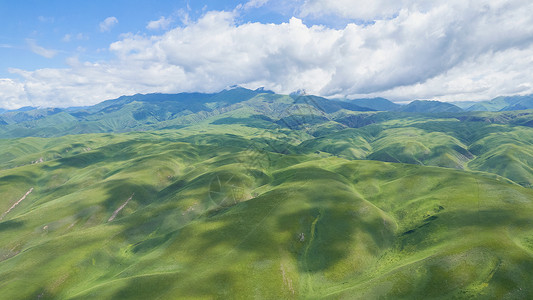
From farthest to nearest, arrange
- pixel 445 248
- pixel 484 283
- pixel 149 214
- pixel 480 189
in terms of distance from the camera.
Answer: pixel 149 214
pixel 480 189
pixel 445 248
pixel 484 283

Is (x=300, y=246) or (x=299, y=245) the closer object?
(x=300, y=246)

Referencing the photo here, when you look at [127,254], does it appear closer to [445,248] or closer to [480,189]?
[445,248]

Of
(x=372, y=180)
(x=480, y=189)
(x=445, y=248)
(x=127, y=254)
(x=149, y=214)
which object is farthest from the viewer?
(x=372, y=180)

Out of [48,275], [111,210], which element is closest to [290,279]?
[48,275]

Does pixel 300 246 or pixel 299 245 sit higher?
pixel 299 245

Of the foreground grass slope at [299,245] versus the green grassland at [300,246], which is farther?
the foreground grass slope at [299,245]

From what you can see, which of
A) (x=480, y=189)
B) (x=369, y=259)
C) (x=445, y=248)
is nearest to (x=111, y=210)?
(x=369, y=259)

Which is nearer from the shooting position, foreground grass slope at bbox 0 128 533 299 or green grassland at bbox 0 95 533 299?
green grassland at bbox 0 95 533 299

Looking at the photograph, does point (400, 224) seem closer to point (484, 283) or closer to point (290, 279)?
point (484, 283)

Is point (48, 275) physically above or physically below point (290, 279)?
above

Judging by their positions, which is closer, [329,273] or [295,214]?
[329,273]
